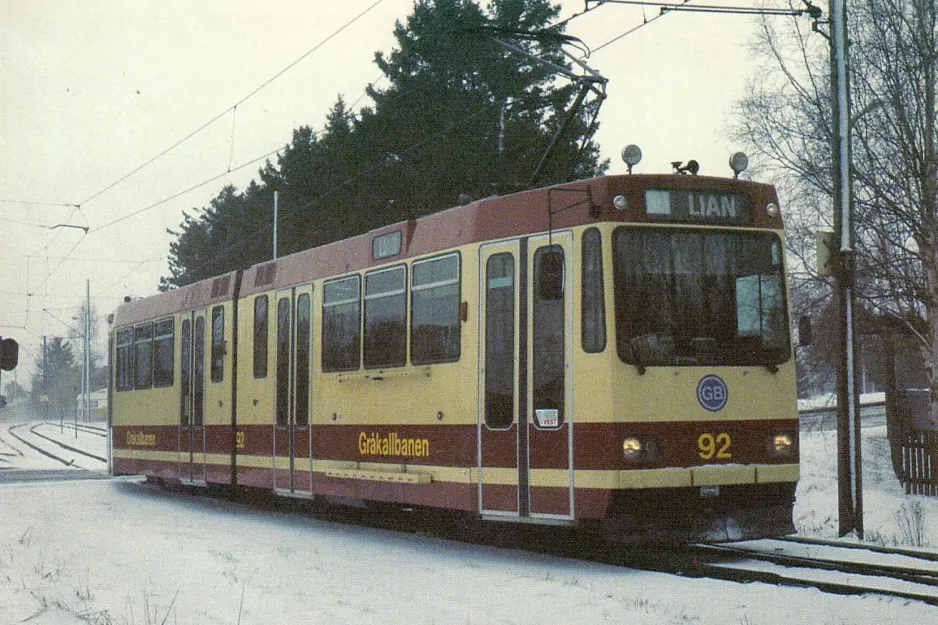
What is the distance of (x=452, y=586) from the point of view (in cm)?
→ 967

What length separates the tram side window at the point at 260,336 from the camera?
Result: 16984 mm

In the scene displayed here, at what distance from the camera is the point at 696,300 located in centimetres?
1102

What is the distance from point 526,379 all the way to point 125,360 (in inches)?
534

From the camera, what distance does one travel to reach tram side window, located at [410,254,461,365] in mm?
12391

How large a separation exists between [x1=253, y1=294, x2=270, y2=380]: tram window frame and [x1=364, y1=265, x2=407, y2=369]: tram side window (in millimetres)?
3160

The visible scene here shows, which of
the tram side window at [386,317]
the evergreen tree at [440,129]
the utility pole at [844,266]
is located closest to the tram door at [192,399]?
the tram side window at [386,317]

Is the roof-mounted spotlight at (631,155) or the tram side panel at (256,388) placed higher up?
the roof-mounted spotlight at (631,155)

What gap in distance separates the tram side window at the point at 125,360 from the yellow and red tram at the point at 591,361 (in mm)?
9888

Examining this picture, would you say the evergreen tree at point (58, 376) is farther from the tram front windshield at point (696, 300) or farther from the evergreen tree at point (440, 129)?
the tram front windshield at point (696, 300)

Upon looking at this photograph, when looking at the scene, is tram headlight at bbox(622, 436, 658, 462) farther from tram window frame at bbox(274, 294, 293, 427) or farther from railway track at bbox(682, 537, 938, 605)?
tram window frame at bbox(274, 294, 293, 427)

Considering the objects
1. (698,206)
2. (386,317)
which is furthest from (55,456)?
(698,206)

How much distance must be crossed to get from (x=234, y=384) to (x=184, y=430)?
8.08ft

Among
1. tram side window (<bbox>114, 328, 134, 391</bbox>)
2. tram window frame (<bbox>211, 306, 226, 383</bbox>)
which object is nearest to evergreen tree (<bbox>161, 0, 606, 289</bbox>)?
tram side window (<bbox>114, 328, 134, 391</bbox>)

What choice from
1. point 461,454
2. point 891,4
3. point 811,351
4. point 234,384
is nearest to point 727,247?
point 461,454
